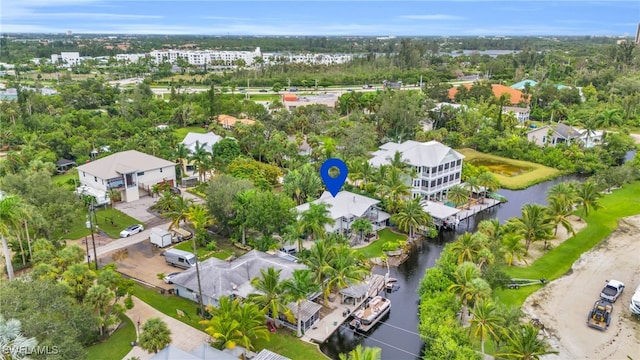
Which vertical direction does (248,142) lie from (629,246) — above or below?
above

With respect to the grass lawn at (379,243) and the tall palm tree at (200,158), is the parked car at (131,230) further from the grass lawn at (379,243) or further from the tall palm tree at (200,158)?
the grass lawn at (379,243)

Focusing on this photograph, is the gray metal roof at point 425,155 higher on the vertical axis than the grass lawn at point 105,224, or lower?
higher

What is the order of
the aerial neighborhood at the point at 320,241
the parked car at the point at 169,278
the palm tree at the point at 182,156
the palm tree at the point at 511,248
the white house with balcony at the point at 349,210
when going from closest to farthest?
the aerial neighborhood at the point at 320,241
the parked car at the point at 169,278
the palm tree at the point at 511,248
the white house with balcony at the point at 349,210
the palm tree at the point at 182,156

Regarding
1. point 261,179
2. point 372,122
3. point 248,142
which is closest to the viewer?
point 261,179

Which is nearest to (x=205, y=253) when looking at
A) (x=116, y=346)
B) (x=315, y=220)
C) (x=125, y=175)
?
(x=315, y=220)

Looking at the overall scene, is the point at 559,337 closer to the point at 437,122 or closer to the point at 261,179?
the point at 261,179

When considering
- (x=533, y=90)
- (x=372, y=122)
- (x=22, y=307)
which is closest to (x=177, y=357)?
(x=22, y=307)

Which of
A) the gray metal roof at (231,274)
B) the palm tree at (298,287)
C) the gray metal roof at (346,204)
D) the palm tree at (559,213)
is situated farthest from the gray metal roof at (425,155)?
the palm tree at (298,287)
